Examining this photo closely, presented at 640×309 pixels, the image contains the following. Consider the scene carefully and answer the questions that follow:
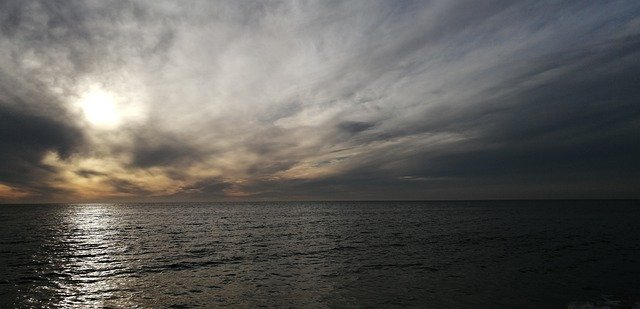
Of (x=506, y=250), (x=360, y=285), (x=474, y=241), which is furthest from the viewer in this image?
(x=474, y=241)

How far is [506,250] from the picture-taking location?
45250mm

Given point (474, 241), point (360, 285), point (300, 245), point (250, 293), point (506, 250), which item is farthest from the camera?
point (474, 241)

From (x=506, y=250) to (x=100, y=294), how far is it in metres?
47.1

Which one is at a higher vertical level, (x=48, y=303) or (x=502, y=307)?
(x=48, y=303)

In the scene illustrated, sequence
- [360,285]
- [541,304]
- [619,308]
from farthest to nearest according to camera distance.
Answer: [360,285]
[541,304]
[619,308]

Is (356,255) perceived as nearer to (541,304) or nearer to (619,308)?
(541,304)

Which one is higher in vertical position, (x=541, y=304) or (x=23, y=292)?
(x=23, y=292)


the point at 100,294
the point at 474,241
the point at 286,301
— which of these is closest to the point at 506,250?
the point at 474,241

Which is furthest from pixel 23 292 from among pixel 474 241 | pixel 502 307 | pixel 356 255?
pixel 474 241

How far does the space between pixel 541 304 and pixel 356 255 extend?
22466 mm

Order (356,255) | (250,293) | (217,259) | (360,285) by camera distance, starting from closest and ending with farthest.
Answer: (250,293) < (360,285) < (217,259) < (356,255)

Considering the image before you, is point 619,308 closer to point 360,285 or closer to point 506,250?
point 360,285

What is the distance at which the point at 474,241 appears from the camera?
54.7 meters

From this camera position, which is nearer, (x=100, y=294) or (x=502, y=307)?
(x=502, y=307)
